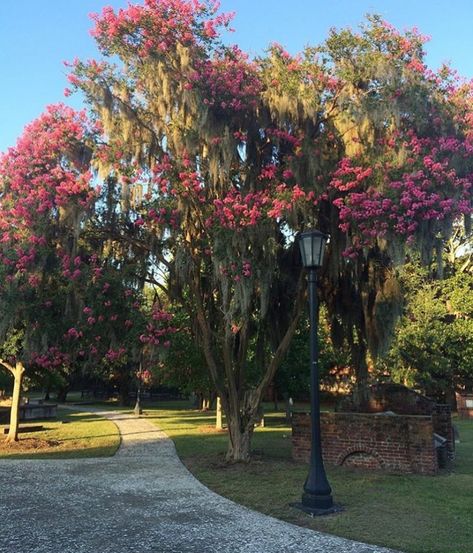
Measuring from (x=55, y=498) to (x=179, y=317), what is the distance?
10.8m

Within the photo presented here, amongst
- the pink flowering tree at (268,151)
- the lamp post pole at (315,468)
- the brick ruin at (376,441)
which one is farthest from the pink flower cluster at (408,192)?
the brick ruin at (376,441)

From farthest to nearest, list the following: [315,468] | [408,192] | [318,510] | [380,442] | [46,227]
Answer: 1. [46,227]
2. [380,442]
3. [408,192]
4. [315,468]
5. [318,510]

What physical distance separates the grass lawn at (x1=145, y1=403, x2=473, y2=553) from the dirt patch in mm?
4083

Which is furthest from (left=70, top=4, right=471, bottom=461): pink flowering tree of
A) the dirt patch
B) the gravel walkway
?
the dirt patch

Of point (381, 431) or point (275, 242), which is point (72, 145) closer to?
point (275, 242)

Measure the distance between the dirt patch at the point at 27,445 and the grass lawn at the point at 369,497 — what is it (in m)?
4.08

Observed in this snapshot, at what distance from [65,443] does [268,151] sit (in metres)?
10.8

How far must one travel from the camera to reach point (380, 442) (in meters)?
11.0

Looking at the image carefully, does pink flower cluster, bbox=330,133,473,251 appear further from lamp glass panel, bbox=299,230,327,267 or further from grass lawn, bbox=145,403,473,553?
grass lawn, bbox=145,403,473,553

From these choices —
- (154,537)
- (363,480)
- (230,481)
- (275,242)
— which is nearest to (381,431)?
(363,480)

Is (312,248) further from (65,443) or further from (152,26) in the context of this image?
(65,443)

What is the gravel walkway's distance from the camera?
5977mm

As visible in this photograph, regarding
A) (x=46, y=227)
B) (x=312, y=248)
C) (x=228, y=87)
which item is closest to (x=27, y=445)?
(x=46, y=227)

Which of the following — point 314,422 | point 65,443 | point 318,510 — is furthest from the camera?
point 65,443
